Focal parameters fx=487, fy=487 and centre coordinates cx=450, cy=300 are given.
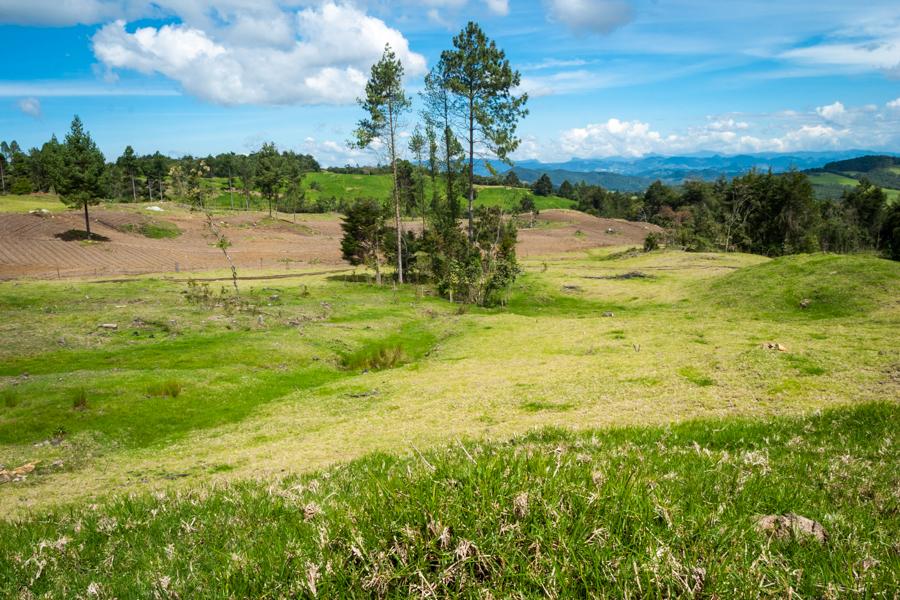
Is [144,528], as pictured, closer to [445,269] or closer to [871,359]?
[871,359]

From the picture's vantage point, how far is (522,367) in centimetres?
2684

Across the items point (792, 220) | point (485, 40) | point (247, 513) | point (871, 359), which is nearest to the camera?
point (247, 513)

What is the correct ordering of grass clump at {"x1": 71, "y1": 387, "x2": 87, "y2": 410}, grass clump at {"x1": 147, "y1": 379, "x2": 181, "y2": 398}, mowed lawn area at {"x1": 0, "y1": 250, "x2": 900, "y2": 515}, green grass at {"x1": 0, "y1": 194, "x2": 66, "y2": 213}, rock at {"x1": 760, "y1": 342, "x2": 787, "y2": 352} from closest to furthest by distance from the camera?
mowed lawn area at {"x1": 0, "y1": 250, "x2": 900, "y2": 515}
rock at {"x1": 760, "y1": 342, "x2": 787, "y2": 352}
grass clump at {"x1": 71, "y1": 387, "x2": 87, "y2": 410}
grass clump at {"x1": 147, "y1": 379, "x2": 181, "y2": 398}
green grass at {"x1": 0, "y1": 194, "x2": 66, "y2": 213}

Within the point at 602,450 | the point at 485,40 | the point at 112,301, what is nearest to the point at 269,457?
the point at 602,450

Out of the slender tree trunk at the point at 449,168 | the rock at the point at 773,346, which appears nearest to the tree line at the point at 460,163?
the slender tree trunk at the point at 449,168

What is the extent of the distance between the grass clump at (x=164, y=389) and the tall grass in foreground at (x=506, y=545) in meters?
21.8

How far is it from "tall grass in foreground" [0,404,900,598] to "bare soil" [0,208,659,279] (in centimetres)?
7105

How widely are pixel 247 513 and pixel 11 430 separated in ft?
74.2

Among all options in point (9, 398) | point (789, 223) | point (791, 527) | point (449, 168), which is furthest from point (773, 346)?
point (789, 223)

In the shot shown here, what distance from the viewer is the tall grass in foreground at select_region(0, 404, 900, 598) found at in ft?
9.44

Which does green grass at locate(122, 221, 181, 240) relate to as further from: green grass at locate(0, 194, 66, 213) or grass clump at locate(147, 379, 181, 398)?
grass clump at locate(147, 379, 181, 398)

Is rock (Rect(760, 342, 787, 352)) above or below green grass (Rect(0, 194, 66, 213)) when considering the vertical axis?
below

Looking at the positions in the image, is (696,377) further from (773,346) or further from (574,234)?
(574,234)

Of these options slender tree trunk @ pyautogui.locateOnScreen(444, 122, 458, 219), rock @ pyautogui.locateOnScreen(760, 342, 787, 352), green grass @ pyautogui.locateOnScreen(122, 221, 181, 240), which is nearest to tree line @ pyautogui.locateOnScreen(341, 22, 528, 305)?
slender tree trunk @ pyautogui.locateOnScreen(444, 122, 458, 219)
